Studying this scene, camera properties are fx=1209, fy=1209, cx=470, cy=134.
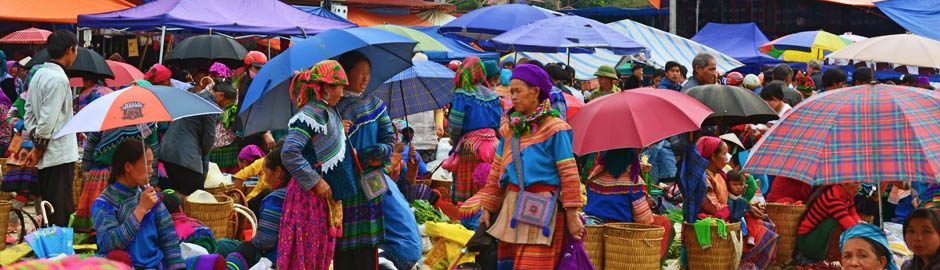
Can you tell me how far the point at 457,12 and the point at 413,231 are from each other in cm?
2408

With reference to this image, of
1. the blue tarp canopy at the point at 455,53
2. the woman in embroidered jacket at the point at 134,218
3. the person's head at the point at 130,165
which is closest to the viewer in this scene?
the woman in embroidered jacket at the point at 134,218

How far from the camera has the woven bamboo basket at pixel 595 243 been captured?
316 inches

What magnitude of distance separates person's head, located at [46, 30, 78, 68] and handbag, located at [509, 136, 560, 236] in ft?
13.5

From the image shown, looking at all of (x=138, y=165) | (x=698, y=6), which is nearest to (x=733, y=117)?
(x=138, y=165)

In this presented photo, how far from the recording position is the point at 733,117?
30.0 ft

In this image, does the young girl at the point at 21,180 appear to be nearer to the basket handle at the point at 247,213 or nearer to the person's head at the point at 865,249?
the basket handle at the point at 247,213

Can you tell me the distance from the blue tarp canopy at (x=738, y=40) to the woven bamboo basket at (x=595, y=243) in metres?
17.5

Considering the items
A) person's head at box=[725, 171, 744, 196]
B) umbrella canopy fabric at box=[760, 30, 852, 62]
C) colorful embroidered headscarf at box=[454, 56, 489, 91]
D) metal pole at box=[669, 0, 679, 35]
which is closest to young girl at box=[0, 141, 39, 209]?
colorful embroidered headscarf at box=[454, 56, 489, 91]

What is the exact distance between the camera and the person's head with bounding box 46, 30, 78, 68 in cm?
908

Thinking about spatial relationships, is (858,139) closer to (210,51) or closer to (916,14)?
(210,51)

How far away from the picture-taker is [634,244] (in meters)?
7.85

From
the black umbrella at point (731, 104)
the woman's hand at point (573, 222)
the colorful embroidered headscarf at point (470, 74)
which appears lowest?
the woman's hand at point (573, 222)

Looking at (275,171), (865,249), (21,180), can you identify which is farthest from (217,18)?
(865,249)

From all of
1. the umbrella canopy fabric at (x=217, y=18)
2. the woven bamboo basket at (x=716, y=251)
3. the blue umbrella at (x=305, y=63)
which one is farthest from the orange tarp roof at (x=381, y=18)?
the blue umbrella at (x=305, y=63)
